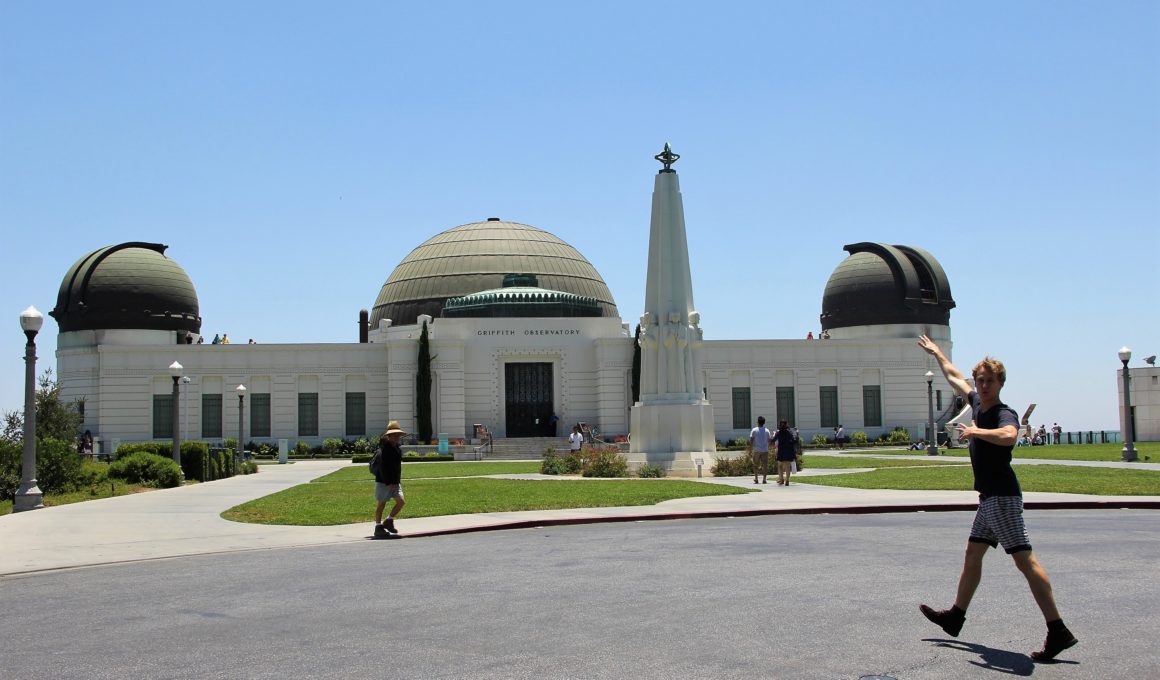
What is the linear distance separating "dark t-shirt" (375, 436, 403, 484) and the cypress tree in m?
41.8

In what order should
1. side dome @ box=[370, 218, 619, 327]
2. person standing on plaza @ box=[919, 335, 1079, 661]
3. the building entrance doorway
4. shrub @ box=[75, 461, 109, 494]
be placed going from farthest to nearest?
1. side dome @ box=[370, 218, 619, 327]
2. the building entrance doorway
3. shrub @ box=[75, 461, 109, 494]
4. person standing on plaza @ box=[919, 335, 1079, 661]

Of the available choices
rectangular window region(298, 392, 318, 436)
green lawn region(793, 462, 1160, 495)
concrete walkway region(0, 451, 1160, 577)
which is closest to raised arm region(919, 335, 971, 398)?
concrete walkway region(0, 451, 1160, 577)

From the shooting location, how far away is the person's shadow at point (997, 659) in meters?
7.41

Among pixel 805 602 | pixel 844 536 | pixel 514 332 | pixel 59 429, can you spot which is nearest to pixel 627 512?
pixel 844 536

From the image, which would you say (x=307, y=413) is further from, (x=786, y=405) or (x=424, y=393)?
(x=786, y=405)

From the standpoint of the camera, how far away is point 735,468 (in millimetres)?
32844

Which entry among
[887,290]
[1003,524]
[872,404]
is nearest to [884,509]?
[1003,524]

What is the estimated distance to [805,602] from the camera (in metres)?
9.83

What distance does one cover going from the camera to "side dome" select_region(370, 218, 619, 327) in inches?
2813

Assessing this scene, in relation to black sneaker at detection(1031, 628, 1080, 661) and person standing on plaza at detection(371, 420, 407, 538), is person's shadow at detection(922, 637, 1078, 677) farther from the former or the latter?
person standing on plaza at detection(371, 420, 407, 538)

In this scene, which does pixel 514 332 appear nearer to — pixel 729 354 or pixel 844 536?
pixel 729 354

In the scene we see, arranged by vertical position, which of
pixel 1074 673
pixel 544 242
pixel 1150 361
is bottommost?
pixel 1074 673

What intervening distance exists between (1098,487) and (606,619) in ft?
57.6

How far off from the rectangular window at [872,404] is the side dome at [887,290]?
23.5 ft
